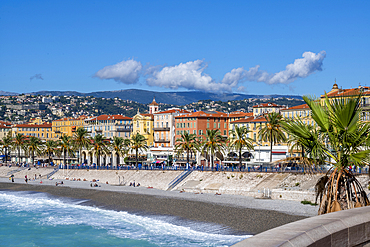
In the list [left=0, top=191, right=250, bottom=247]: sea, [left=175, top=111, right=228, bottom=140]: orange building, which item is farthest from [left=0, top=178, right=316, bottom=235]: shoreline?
[left=175, top=111, right=228, bottom=140]: orange building

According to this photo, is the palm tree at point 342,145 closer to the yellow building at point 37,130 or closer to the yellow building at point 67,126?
the yellow building at point 67,126

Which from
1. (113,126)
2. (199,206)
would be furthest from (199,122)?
(199,206)

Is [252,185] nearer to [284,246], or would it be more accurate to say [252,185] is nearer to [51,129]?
[284,246]

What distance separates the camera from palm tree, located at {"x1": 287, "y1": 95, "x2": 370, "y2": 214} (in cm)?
855

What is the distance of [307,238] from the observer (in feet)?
18.8

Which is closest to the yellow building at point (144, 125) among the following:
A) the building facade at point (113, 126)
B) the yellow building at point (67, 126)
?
the building facade at point (113, 126)

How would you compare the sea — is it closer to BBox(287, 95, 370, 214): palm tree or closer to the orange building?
BBox(287, 95, 370, 214): palm tree

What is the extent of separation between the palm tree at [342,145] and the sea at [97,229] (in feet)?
72.4

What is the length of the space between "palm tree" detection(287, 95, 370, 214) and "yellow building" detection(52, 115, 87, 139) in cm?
13476

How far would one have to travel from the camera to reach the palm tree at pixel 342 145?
28.1ft

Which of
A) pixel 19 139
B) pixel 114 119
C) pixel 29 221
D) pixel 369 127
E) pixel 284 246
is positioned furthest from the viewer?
pixel 114 119

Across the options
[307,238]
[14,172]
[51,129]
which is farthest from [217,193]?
[51,129]

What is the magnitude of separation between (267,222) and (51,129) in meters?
125

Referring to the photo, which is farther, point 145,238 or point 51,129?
point 51,129
